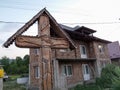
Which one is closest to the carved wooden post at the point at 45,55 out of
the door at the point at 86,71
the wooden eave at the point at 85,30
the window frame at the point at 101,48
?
the door at the point at 86,71

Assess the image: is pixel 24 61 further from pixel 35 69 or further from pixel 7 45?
pixel 7 45

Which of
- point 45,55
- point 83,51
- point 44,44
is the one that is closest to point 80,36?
point 83,51

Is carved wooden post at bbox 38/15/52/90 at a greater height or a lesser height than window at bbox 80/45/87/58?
lesser

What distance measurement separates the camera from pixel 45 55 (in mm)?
4527

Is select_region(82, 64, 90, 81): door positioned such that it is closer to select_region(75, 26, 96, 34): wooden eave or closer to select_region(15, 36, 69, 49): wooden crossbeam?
select_region(75, 26, 96, 34): wooden eave

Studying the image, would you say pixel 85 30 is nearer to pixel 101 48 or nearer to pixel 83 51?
pixel 83 51

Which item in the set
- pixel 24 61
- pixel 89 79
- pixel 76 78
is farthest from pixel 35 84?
pixel 24 61

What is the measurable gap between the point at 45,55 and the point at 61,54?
1595 cm

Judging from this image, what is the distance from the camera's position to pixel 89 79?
2377cm

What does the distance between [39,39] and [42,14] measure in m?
0.73

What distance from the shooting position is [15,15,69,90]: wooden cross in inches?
171

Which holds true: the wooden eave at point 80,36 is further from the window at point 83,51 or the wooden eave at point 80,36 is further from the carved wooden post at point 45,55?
the carved wooden post at point 45,55

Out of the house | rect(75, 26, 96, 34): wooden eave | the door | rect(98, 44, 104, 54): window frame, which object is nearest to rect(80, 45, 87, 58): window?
the house

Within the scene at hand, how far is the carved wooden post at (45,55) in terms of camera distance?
14.2ft
